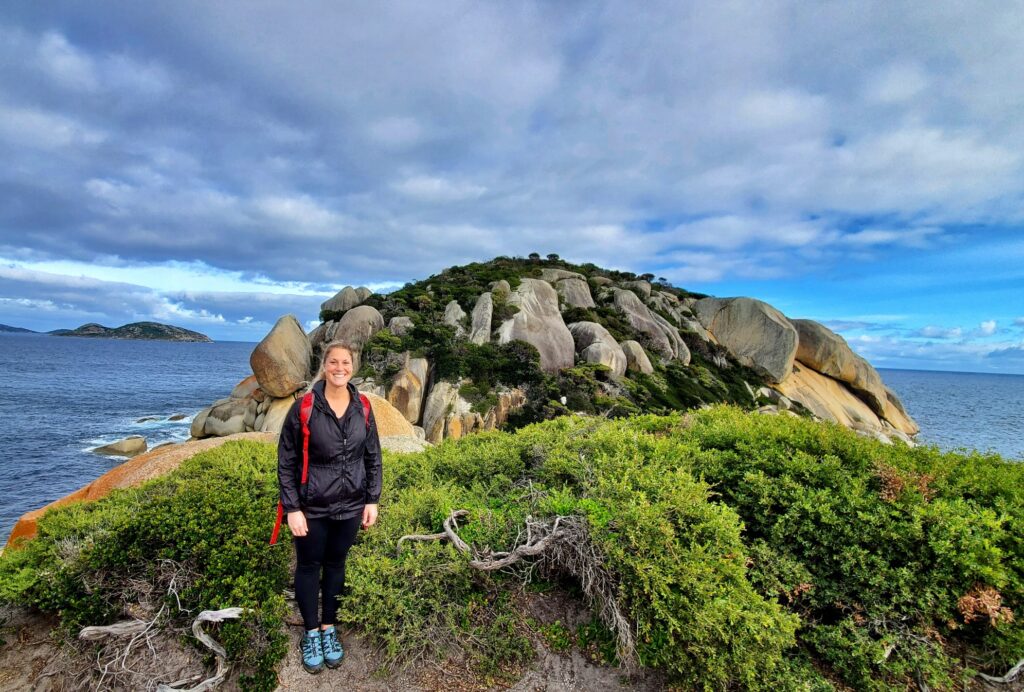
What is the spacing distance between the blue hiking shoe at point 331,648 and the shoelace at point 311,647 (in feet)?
0.20

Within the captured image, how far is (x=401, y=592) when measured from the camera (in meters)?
4.29

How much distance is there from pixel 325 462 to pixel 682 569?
315 centimetres

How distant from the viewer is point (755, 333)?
35.3 metres

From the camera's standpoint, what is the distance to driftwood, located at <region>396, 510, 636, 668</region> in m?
3.98

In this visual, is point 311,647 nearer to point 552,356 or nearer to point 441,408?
point 441,408

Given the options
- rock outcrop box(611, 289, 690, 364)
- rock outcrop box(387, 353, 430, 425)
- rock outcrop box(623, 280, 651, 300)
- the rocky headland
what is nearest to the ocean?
the rocky headland

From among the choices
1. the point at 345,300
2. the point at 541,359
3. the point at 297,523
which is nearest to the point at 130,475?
the point at 297,523

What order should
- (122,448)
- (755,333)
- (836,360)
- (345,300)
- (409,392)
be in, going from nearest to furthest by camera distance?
(409,392), (122,448), (345,300), (836,360), (755,333)

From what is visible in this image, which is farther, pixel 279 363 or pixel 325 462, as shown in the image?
pixel 279 363

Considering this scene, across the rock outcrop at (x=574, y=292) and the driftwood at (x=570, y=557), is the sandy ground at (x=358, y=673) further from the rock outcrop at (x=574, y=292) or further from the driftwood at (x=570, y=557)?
the rock outcrop at (x=574, y=292)

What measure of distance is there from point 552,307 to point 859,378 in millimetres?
24936

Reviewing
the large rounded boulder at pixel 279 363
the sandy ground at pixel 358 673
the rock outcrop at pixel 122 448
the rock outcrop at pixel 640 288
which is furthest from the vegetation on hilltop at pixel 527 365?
the sandy ground at pixel 358 673

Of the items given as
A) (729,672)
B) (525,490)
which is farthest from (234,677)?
(729,672)

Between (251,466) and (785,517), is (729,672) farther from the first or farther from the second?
(251,466)
